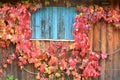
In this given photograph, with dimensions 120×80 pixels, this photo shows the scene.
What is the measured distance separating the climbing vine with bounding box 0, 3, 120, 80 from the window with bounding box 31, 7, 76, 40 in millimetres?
173

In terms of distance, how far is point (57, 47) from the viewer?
26.4 ft

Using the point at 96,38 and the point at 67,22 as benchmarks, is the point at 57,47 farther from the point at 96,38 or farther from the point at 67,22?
the point at 96,38

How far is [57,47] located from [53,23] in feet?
2.00

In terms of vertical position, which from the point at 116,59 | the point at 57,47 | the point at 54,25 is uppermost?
the point at 54,25

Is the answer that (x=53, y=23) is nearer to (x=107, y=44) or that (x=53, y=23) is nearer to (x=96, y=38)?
(x=96, y=38)

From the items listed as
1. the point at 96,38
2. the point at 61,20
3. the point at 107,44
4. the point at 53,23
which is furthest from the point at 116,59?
the point at 53,23

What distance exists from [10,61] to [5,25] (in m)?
0.92

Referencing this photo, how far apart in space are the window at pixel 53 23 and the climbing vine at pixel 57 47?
17cm

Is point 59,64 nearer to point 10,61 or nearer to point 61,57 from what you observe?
point 61,57

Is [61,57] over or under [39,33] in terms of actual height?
under

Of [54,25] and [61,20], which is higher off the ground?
[61,20]

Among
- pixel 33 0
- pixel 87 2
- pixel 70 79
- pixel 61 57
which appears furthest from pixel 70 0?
pixel 70 79

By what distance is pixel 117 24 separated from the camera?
7.85 m

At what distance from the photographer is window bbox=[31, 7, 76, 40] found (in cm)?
804
